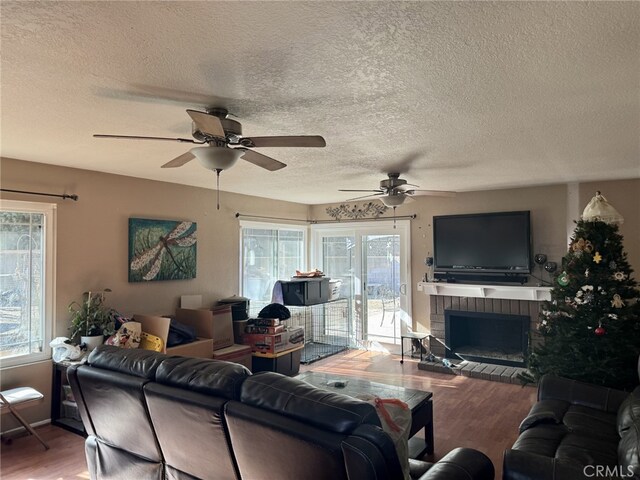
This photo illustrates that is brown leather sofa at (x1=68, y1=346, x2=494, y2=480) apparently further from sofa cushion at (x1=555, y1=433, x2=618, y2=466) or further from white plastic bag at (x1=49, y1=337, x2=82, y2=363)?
white plastic bag at (x1=49, y1=337, x2=82, y2=363)

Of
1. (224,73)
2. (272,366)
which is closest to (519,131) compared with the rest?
(224,73)

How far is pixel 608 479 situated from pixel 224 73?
8.37 ft

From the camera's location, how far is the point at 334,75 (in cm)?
199

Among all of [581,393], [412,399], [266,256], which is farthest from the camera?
[266,256]

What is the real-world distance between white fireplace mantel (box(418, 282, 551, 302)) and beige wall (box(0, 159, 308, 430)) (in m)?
2.82

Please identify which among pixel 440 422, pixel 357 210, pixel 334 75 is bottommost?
pixel 440 422

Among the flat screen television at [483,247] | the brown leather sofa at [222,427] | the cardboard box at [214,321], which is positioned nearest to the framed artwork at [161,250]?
the cardboard box at [214,321]

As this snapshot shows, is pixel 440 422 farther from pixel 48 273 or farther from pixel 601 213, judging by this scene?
pixel 48 273

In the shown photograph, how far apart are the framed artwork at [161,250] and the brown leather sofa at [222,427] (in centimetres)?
225

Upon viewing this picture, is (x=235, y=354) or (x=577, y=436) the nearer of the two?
(x=577, y=436)

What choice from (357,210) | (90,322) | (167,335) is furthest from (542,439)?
(357,210)

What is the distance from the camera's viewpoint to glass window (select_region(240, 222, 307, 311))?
6102mm

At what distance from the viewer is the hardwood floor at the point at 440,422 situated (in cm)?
309
